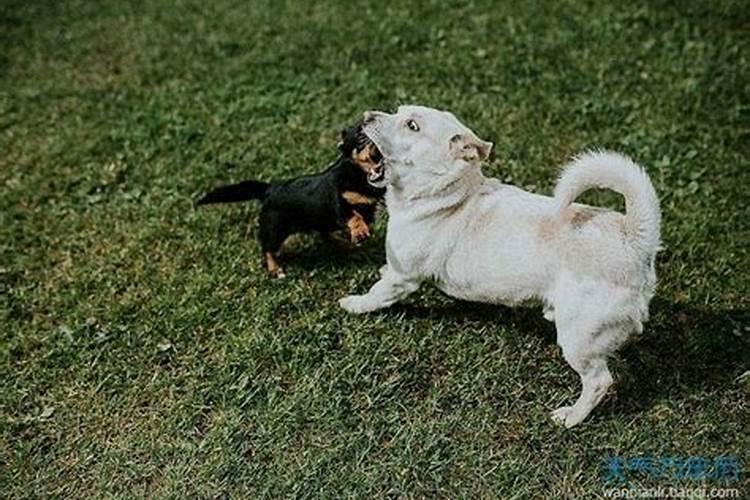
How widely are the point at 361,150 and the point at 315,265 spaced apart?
85 centimetres

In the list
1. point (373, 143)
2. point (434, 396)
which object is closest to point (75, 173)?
point (373, 143)

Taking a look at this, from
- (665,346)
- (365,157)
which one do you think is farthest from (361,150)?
(665,346)

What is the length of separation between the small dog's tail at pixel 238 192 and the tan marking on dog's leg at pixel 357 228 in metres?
0.62

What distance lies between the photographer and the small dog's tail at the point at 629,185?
371cm

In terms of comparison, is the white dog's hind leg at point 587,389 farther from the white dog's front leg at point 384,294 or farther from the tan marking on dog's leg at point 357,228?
the tan marking on dog's leg at point 357,228

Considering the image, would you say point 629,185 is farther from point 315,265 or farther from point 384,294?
point 315,265

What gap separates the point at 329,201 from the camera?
4520mm

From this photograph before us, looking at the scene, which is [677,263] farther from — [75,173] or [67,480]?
[75,173]

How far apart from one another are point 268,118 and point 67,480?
9.54 feet

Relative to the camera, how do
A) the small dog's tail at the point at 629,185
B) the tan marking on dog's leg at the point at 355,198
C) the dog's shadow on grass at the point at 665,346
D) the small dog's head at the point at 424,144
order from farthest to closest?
the tan marking on dog's leg at the point at 355,198 → the dog's shadow on grass at the point at 665,346 → the small dog's head at the point at 424,144 → the small dog's tail at the point at 629,185

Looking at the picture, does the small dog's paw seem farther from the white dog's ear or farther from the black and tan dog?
the white dog's ear

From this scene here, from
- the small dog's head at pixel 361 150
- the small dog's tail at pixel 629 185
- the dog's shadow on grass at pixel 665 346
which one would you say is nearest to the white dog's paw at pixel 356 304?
the dog's shadow on grass at pixel 665 346

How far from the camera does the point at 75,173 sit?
230 inches

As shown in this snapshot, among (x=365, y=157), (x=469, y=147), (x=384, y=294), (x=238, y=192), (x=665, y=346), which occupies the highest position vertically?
(x=469, y=147)
